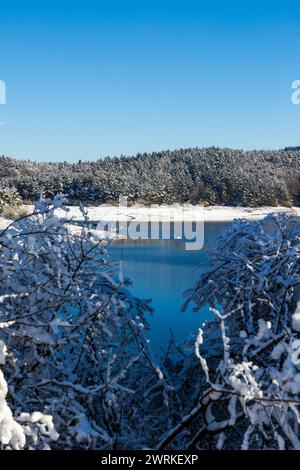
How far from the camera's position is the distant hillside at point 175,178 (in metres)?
79.0

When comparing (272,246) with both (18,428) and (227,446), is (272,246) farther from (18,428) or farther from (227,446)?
(18,428)

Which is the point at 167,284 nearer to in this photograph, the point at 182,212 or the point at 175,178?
the point at 182,212

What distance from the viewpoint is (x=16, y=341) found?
337cm

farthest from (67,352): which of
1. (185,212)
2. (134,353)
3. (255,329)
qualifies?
(185,212)

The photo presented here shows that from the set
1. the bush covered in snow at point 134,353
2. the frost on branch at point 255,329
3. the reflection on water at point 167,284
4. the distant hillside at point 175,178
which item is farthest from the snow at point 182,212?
the bush covered in snow at point 134,353

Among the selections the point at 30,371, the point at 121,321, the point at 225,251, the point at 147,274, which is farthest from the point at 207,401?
the point at 147,274

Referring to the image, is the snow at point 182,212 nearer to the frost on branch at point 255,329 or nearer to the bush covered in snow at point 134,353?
the frost on branch at point 255,329

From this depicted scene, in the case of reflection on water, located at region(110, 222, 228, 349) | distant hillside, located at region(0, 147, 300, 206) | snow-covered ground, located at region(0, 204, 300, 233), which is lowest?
reflection on water, located at region(110, 222, 228, 349)

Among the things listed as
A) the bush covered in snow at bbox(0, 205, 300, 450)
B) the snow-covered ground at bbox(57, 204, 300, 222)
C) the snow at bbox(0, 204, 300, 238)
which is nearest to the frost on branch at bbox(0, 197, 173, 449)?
the bush covered in snow at bbox(0, 205, 300, 450)

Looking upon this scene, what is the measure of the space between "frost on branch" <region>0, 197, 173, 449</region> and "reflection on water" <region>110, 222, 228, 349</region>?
0.48 m

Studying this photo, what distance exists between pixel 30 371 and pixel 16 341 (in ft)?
0.66

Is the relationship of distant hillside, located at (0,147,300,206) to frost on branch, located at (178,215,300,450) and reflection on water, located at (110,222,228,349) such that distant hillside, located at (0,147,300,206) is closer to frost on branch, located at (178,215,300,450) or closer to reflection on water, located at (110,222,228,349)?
reflection on water, located at (110,222,228,349)

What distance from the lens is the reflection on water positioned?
9.08 meters

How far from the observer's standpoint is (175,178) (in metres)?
93.4
